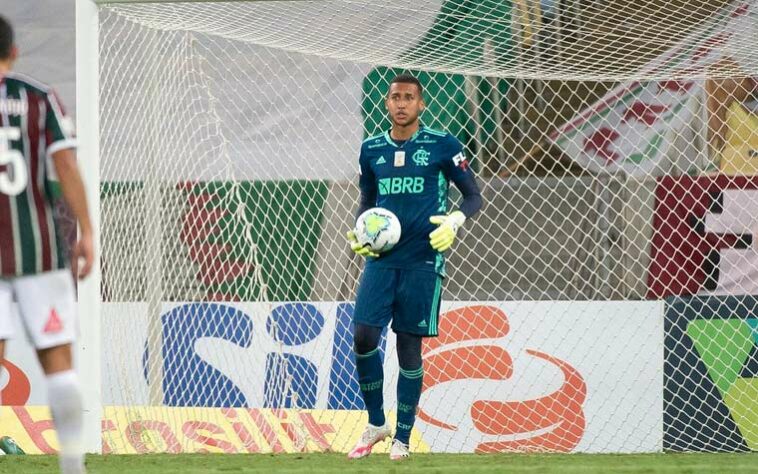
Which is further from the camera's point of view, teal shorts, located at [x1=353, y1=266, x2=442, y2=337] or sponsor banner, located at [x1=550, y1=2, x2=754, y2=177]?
sponsor banner, located at [x1=550, y1=2, x2=754, y2=177]

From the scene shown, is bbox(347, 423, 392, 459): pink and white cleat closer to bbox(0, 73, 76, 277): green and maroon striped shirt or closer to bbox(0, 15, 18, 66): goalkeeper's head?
bbox(0, 73, 76, 277): green and maroon striped shirt

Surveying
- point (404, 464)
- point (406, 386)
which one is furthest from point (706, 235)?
point (404, 464)

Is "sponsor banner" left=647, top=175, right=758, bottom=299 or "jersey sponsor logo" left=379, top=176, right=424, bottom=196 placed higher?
"jersey sponsor logo" left=379, top=176, right=424, bottom=196

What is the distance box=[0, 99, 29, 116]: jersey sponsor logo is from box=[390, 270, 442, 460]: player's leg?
8.03 feet

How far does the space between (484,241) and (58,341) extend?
500 centimetres

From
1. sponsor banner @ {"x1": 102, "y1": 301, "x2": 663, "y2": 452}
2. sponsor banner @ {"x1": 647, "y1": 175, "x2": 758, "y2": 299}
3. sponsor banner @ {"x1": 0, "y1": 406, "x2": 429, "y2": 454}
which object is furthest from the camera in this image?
sponsor banner @ {"x1": 647, "y1": 175, "x2": 758, "y2": 299}

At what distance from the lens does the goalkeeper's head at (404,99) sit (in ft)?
20.0

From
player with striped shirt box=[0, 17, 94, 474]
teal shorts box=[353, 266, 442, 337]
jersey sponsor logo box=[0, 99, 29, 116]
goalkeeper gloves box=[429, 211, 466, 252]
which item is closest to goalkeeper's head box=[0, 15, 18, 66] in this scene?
player with striped shirt box=[0, 17, 94, 474]

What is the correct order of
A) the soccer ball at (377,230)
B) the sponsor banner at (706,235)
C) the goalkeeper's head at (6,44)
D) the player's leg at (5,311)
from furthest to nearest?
the sponsor banner at (706,235), the soccer ball at (377,230), the goalkeeper's head at (6,44), the player's leg at (5,311)

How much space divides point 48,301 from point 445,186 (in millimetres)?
2655

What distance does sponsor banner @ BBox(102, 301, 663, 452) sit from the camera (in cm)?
759

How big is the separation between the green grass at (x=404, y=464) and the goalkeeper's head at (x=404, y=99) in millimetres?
1634

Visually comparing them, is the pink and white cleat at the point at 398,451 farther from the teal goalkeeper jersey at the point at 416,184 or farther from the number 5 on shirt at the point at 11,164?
the number 5 on shirt at the point at 11,164

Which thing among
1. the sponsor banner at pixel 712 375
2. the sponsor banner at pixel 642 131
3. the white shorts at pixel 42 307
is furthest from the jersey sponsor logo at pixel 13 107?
the sponsor banner at pixel 642 131
